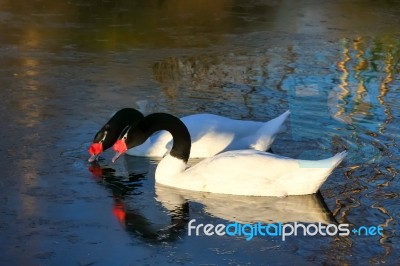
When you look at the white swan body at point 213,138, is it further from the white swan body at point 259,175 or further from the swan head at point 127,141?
the white swan body at point 259,175

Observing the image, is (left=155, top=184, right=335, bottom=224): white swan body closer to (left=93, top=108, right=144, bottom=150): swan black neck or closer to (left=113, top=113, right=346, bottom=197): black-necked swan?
(left=113, top=113, right=346, bottom=197): black-necked swan

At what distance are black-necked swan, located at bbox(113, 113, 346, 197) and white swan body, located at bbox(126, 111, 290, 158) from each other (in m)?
0.95

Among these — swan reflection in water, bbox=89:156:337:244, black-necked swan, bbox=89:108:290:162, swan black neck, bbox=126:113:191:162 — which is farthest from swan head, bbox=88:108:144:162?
swan reflection in water, bbox=89:156:337:244

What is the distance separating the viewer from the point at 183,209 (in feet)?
26.2

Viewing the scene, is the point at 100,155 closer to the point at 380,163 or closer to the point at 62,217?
the point at 62,217

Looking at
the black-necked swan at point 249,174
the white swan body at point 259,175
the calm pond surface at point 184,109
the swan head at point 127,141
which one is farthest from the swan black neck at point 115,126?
the white swan body at point 259,175

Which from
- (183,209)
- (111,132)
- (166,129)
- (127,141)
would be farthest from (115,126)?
(183,209)

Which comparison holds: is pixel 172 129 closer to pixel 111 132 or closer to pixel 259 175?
pixel 259 175

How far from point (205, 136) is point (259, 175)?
142 cm

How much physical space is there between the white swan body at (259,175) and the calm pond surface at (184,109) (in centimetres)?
10

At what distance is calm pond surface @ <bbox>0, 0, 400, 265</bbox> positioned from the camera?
7219 millimetres

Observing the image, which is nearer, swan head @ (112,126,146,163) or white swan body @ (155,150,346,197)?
white swan body @ (155,150,346,197)

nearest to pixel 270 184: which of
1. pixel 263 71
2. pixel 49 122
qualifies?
pixel 49 122

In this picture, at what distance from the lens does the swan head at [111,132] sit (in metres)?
9.28
